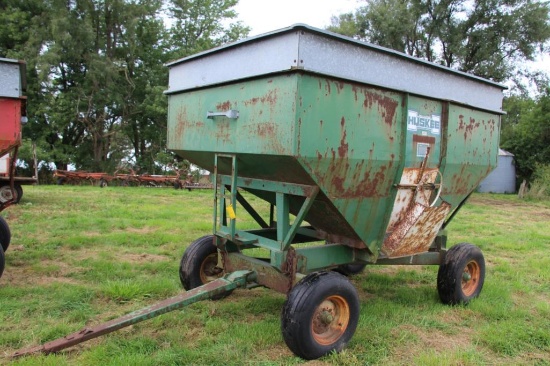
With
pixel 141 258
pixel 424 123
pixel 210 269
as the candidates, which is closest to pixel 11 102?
pixel 141 258

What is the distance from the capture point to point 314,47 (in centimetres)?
324

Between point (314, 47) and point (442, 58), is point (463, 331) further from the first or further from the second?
point (442, 58)

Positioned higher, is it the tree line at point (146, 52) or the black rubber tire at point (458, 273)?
the tree line at point (146, 52)

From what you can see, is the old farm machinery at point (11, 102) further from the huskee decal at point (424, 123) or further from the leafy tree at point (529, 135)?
the leafy tree at point (529, 135)

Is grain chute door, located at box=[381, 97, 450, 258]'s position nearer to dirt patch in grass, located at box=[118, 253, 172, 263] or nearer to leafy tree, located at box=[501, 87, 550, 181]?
dirt patch in grass, located at box=[118, 253, 172, 263]

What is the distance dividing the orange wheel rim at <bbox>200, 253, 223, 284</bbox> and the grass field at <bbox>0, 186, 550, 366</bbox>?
0.29m

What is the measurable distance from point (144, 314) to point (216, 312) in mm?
1061

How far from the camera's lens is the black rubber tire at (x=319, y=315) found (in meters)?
3.29

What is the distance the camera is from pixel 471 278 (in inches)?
195

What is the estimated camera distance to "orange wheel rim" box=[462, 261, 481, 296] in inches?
191

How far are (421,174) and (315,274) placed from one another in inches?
60.5

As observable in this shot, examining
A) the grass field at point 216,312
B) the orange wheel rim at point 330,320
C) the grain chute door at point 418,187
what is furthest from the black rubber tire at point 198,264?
the grain chute door at point 418,187

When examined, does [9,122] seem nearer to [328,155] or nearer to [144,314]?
[144,314]

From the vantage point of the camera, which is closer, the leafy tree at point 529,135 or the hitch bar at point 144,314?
the hitch bar at point 144,314
